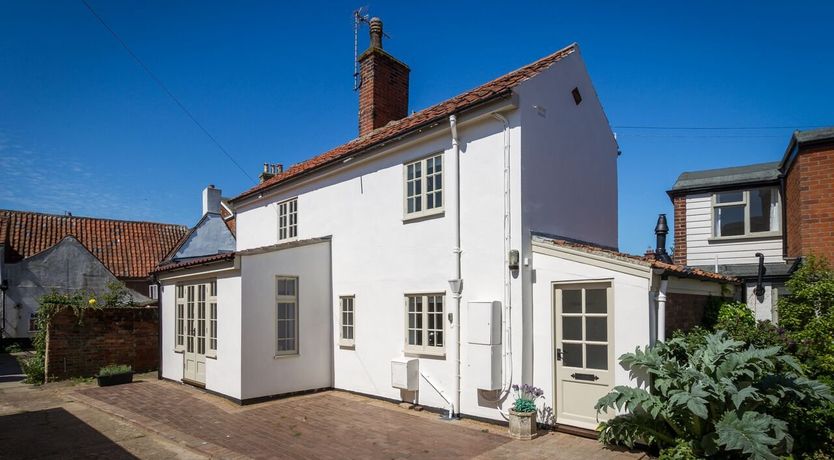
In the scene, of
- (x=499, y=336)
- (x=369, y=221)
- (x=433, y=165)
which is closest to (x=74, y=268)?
(x=369, y=221)

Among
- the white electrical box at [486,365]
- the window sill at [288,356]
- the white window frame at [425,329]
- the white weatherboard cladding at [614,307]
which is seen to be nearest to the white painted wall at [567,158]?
the white weatherboard cladding at [614,307]

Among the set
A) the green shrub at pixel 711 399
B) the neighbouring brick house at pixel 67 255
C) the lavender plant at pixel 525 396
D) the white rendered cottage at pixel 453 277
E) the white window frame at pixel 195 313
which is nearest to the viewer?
the green shrub at pixel 711 399

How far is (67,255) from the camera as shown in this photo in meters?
22.8

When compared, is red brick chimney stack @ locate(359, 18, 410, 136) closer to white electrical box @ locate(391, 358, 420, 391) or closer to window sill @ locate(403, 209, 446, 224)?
window sill @ locate(403, 209, 446, 224)

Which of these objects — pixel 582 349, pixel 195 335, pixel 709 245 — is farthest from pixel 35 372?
pixel 709 245

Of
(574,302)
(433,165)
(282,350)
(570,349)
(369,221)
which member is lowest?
(282,350)

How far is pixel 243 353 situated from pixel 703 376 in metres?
8.38

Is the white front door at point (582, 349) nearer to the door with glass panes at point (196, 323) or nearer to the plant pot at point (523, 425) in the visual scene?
the plant pot at point (523, 425)

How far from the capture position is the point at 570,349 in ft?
26.4

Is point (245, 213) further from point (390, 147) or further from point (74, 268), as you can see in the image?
point (74, 268)

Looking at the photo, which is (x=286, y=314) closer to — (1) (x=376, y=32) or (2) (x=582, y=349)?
(2) (x=582, y=349)

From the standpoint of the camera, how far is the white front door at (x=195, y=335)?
12336 millimetres

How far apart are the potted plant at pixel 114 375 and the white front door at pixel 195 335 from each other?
1.85 m

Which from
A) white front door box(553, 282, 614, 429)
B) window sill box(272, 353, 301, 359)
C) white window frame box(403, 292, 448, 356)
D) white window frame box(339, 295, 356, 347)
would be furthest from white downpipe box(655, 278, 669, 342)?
window sill box(272, 353, 301, 359)
